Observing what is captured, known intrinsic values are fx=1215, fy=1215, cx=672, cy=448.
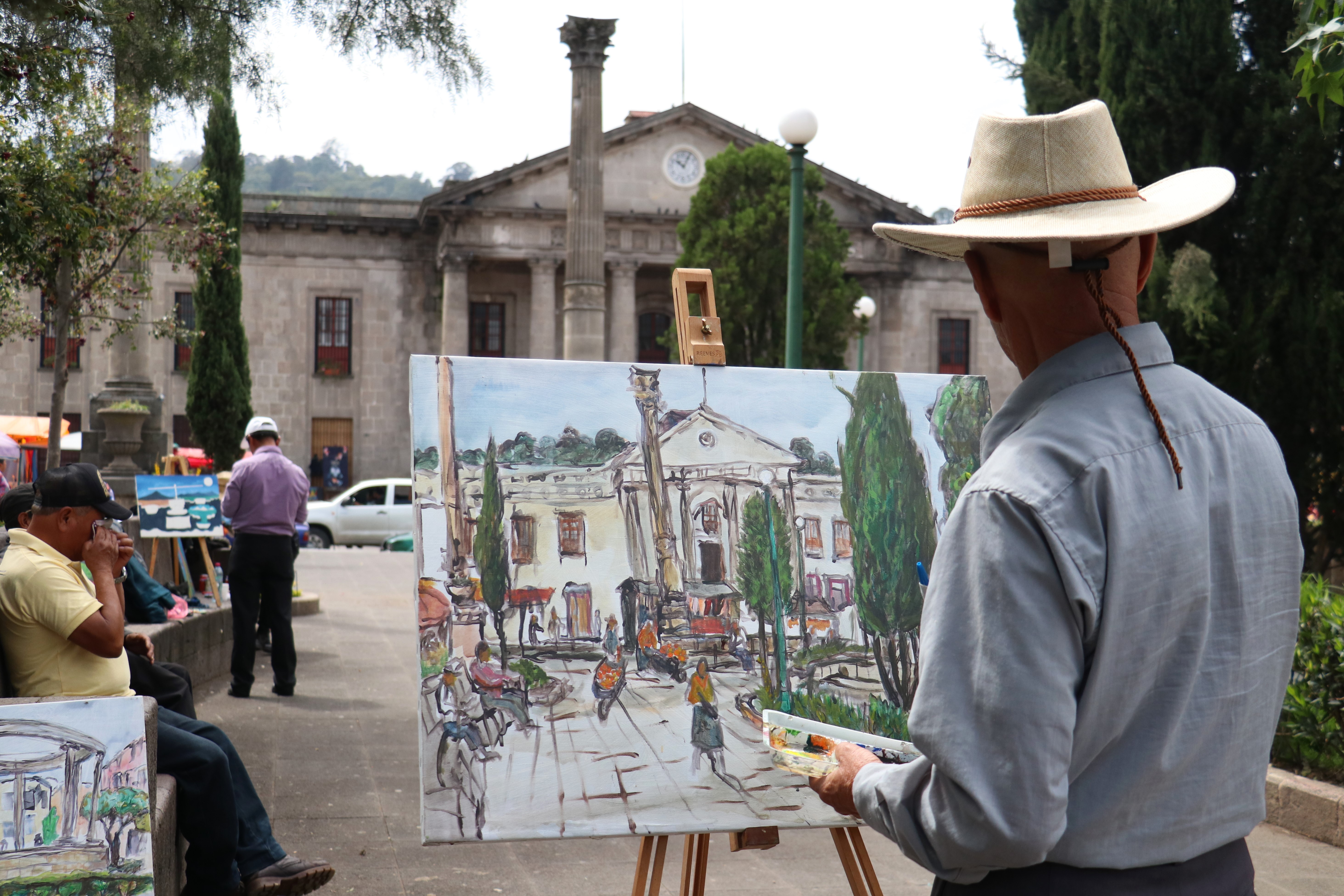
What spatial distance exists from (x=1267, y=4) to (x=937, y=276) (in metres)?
25.9

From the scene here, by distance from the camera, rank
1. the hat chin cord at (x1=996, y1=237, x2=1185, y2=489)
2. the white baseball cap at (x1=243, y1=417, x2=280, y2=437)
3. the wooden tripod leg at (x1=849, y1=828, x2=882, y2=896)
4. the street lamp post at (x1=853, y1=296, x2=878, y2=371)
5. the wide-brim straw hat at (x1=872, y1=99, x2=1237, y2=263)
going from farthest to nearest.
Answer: the street lamp post at (x1=853, y1=296, x2=878, y2=371), the white baseball cap at (x1=243, y1=417, x2=280, y2=437), the wooden tripod leg at (x1=849, y1=828, x2=882, y2=896), the wide-brim straw hat at (x1=872, y1=99, x2=1237, y2=263), the hat chin cord at (x1=996, y1=237, x2=1185, y2=489)

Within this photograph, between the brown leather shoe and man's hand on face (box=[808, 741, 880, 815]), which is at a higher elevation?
man's hand on face (box=[808, 741, 880, 815])

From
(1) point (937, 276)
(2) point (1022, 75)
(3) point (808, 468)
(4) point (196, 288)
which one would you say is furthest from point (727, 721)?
(1) point (937, 276)

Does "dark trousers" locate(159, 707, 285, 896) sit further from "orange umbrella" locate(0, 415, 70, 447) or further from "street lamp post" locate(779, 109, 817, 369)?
"orange umbrella" locate(0, 415, 70, 447)

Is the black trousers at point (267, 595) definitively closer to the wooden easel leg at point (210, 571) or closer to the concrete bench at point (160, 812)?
the wooden easel leg at point (210, 571)

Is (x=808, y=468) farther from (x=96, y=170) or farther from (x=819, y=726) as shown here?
(x=96, y=170)

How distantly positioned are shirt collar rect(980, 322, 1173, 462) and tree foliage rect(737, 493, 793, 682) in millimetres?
1704

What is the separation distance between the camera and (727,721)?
3.07 metres

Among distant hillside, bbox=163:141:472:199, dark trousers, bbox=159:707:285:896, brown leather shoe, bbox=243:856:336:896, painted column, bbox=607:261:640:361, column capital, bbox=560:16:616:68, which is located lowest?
brown leather shoe, bbox=243:856:336:896

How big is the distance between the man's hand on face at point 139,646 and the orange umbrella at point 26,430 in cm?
1798

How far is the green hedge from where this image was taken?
517 centimetres

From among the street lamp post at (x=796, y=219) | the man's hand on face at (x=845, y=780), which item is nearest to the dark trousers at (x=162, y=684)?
the man's hand on face at (x=845, y=780)

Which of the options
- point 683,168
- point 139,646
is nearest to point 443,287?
point 683,168

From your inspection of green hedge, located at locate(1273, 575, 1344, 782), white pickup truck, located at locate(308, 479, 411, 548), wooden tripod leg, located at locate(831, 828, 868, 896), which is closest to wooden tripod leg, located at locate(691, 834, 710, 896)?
wooden tripod leg, located at locate(831, 828, 868, 896)
